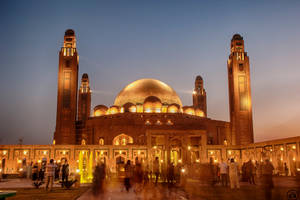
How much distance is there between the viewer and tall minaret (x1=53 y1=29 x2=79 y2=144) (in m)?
38.6

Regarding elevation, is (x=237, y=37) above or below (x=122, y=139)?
above

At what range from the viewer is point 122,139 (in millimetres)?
38375

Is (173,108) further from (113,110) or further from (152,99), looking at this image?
(113,110)

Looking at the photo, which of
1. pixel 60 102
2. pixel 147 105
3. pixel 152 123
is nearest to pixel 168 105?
pixel 147 105

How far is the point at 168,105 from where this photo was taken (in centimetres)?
4544

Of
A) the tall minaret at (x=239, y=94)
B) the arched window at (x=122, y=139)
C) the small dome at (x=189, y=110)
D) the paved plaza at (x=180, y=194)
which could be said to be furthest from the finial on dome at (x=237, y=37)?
the paved plaza at (x=180, y=194)

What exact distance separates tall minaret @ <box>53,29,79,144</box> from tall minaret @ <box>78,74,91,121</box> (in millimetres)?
9412

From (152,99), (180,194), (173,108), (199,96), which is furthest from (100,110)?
(180,194)

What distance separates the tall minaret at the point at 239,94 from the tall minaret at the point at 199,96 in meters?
10.1

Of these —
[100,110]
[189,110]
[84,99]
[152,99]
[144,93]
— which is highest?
[144,93]

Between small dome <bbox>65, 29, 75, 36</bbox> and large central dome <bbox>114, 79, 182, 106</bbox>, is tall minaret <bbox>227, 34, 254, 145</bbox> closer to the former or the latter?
large central dome <bbox>114, 79, 182, 106</bbox>

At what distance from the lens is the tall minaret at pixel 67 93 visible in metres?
38.6

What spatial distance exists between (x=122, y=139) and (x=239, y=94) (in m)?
15.6

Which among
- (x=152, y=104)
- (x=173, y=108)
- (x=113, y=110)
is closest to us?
(x=152, y=104)
